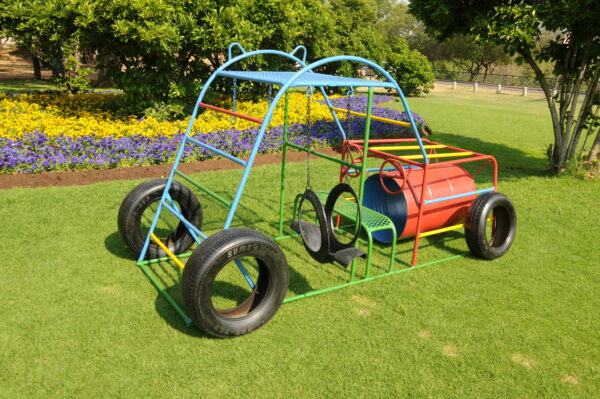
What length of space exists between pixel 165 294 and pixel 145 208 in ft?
3.46

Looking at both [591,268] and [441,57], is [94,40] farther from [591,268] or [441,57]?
[441,57]

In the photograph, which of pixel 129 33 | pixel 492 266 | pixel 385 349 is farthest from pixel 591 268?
pixel 129 33

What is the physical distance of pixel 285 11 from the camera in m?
12.4

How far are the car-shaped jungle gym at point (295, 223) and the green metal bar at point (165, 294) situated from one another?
1 cm

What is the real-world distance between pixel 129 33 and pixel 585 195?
9351 millimetres

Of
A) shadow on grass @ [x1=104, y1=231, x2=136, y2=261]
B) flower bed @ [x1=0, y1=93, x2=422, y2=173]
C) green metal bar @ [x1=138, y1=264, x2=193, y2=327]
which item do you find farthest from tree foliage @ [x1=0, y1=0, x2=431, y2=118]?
green metal bar @ [x1=138, y1=264, x2=193, y2=327]

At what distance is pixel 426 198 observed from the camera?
5.42 meters

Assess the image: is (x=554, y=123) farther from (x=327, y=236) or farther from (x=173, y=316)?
(x=173, y=316)

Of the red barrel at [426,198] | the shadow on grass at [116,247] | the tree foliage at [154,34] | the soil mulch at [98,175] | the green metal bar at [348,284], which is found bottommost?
the green metal bar at [348,284]

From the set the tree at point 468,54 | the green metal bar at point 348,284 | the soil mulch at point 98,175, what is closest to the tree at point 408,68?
the soil mulch at point 98,175

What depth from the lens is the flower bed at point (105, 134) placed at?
7629 mm

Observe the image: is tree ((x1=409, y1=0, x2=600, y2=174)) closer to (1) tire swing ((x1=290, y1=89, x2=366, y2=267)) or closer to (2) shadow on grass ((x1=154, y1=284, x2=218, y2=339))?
(1) tire swing ((x1=290, y1=89, x2=366, y2=267))

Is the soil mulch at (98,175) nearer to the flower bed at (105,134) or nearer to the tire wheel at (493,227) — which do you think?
the flower bed at (105,134)

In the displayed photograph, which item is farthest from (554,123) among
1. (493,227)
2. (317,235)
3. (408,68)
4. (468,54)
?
(468,54)
